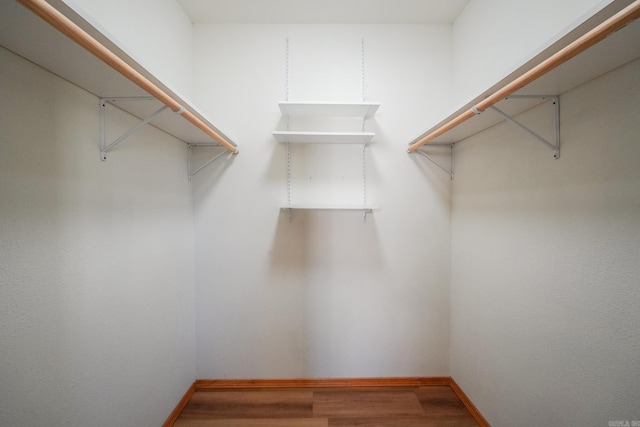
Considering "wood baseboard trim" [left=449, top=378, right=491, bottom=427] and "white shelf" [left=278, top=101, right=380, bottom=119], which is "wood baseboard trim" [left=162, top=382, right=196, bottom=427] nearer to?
"wood baseboard trim" [left=449, top=378, right=491, bottom=427]

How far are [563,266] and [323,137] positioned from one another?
137 cm

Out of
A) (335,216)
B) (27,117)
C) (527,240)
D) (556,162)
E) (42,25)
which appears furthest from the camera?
(335,216)

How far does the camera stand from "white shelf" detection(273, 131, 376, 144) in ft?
5.02

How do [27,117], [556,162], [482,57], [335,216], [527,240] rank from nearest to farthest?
[27,117]
[556,162]
[527,240]
[482,57]
[335,216]

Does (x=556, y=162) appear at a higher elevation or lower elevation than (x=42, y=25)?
lower

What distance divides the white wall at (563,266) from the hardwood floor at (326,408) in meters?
0.25

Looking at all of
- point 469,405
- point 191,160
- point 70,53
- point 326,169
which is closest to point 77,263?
point 70,53

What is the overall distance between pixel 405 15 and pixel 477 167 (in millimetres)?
1191

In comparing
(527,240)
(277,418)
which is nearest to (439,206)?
(527,240)

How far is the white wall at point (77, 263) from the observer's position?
738 mm

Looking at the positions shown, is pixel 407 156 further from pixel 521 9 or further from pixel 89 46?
pixel 89 46

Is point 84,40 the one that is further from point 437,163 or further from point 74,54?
point 437,163

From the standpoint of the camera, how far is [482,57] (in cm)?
149

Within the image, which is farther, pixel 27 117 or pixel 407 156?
pixel 407 156
